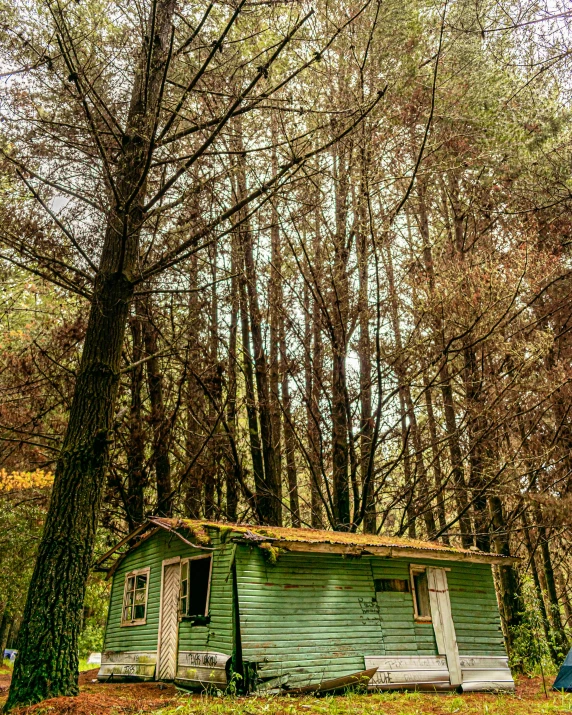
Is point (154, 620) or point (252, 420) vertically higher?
point (252, 420)

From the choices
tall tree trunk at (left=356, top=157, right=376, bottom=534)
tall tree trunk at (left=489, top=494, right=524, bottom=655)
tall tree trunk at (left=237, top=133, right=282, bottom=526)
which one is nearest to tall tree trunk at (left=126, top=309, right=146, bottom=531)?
tall tree trunk at (left=237, top=133, right=282, bottom=526)

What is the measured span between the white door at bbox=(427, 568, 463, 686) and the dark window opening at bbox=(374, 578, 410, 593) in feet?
1.83

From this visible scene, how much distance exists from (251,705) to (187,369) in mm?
8165

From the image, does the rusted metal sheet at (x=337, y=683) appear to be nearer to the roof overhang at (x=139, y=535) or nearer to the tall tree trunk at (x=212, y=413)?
the roof overhang at (x=139, y=535)

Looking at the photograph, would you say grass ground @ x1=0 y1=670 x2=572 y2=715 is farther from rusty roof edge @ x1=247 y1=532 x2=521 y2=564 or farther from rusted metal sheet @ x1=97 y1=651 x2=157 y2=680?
rusty roof edge @ x1=247 y1=532 x2=521 y2=564

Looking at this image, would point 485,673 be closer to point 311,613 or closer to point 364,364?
point 311,613

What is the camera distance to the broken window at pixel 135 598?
12.4 m

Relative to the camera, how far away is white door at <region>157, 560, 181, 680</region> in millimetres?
10938

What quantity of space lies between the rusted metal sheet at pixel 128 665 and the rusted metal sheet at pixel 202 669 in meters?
1.22

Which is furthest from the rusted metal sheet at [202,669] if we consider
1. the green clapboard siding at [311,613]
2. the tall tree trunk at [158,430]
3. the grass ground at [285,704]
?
the tall tree trunk at [158,430]

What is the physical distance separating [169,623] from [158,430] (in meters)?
4.41

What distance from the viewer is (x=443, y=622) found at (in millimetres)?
11938

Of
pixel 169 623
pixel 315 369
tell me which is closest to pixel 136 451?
pixel 169 623

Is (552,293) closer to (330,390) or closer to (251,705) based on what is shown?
(330,390)
